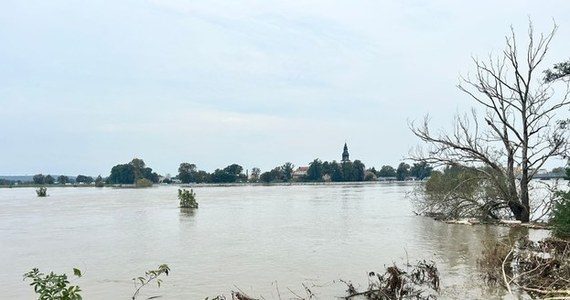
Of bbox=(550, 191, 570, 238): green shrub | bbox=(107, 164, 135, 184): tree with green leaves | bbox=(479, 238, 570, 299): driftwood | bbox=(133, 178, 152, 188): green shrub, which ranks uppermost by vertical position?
bbox=(107, 164, 135, 184): tree with green leaves

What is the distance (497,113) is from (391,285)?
557 inches

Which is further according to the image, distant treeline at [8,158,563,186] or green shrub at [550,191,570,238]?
distant treeline at [8,158,563,186]

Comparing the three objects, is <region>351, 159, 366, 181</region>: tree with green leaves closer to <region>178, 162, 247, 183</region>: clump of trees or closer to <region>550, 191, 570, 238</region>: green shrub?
<region>178, 162, 247, 183</region>: clump of trees

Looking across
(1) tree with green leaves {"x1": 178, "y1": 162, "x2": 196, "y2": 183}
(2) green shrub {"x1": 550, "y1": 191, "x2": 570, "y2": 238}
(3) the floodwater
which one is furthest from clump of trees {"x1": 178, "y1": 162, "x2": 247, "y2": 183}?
(2) green shrub {"x1": 550, "y1": 191, "x2": 570, "y2": 238}

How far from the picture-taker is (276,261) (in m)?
14.9

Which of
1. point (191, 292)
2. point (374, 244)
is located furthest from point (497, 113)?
point (191, 292)

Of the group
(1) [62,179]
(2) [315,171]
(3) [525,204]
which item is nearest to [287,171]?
(2) [315,171]

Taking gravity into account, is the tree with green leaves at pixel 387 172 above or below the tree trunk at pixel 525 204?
above

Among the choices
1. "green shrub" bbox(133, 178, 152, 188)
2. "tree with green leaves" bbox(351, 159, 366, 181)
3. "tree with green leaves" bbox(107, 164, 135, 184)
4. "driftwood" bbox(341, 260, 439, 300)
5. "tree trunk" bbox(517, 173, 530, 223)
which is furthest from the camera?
"tree with green leaves" bbox(351, 159, 366, 181)

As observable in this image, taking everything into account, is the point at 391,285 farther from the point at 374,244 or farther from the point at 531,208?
the point at 531,208

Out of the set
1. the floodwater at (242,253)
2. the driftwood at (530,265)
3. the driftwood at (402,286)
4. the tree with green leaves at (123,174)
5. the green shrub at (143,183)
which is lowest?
the floodwater at (242,253)

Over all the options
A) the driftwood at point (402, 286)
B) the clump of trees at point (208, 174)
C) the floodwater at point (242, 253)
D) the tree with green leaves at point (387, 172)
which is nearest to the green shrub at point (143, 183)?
the clump of trees at point (208, 174)

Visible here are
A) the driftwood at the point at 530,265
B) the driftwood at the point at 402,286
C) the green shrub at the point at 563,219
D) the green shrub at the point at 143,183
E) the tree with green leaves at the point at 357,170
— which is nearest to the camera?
the driftwood at the point at 530,265

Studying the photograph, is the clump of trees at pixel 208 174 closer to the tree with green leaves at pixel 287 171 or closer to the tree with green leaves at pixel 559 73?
the tree with green leaves at pixel 287 171
